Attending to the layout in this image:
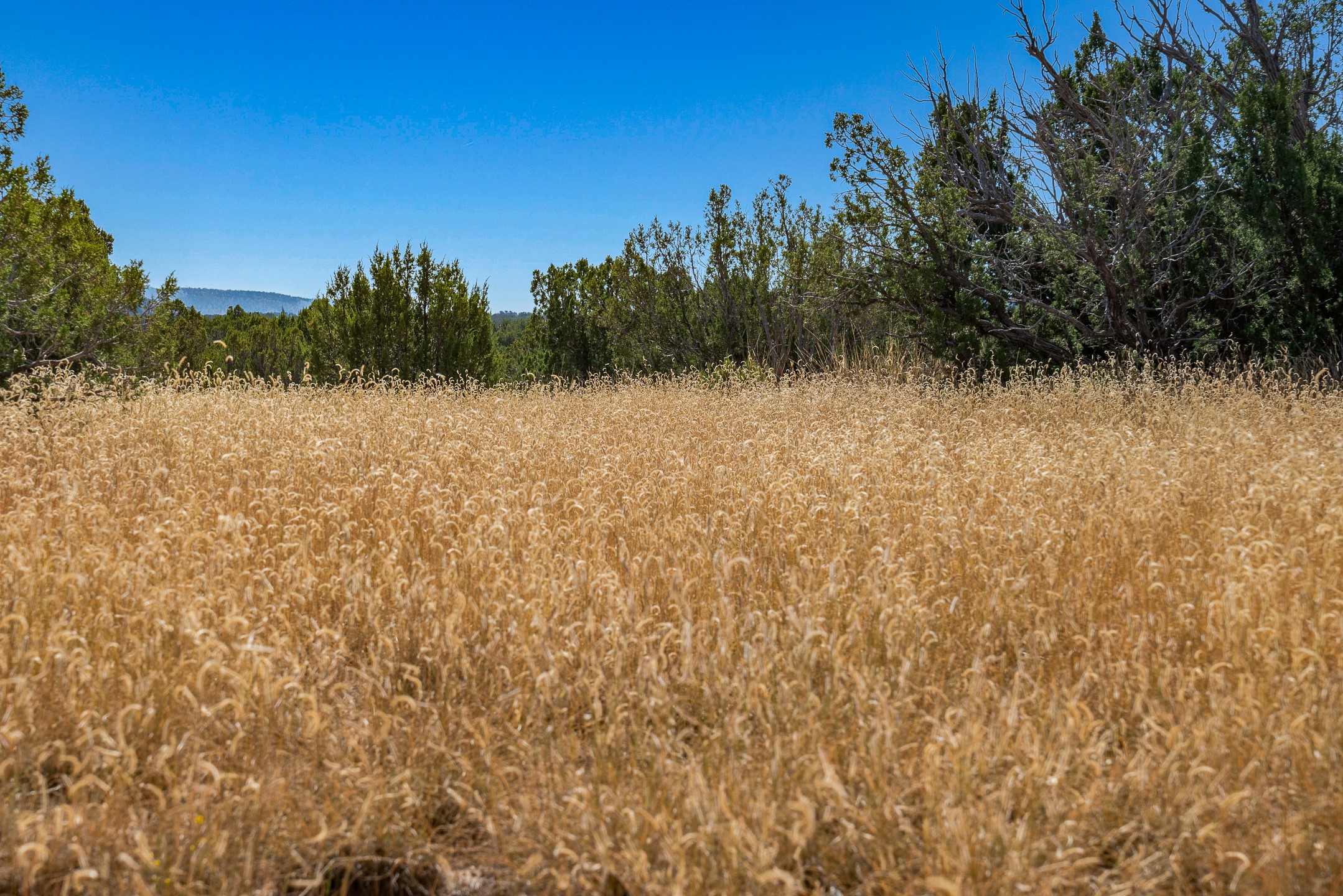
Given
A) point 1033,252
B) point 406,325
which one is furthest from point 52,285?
point 1033,252

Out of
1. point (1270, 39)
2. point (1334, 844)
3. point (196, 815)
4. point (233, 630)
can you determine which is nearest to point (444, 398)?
point (233, 630)

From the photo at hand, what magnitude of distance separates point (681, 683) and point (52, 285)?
935cm

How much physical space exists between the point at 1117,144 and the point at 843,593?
9915 mm

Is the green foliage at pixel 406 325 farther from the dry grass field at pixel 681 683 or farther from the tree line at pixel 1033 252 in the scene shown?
the dry grass field at pixel 681 683

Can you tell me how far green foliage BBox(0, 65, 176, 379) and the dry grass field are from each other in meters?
4.15

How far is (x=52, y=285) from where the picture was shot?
8.30 metres

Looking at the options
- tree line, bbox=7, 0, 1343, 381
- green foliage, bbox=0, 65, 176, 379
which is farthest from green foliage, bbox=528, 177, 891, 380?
green foliage, bbox=0, 65, 176, 379

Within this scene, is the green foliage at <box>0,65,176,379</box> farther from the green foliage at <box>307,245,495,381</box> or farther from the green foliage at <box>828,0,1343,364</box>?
the green foliage at <box>828,0,1343,364</box>

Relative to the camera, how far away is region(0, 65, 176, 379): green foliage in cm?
754

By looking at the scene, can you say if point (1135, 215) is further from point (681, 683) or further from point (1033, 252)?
point (681, 683)

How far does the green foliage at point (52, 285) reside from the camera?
24.7ft

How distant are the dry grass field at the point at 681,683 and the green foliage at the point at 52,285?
13.6 feet

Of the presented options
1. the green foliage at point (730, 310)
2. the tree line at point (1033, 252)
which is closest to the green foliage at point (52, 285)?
the tree line at point (1033, 252)

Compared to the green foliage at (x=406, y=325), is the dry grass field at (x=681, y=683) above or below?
below
